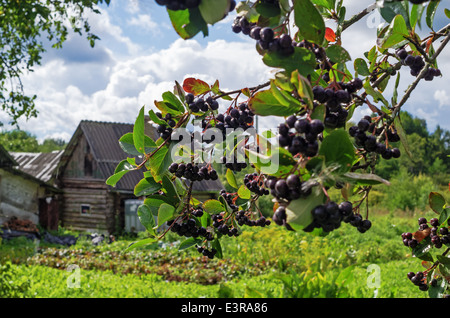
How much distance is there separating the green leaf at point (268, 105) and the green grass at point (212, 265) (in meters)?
4.77

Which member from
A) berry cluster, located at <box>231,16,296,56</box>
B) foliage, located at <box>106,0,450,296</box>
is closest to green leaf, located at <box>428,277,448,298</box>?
foliage, located at <box>106,0,450,296</box>

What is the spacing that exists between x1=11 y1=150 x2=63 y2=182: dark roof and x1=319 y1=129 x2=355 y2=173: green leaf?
18733mm

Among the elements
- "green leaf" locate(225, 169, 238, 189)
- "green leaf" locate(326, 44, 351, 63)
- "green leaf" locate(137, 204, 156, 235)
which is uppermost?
"green leaf" locate(326, 44, 351, 63)

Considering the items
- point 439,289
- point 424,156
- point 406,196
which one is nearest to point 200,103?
point 439,289

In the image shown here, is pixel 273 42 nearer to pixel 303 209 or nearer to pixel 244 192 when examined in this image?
pixel 303 209

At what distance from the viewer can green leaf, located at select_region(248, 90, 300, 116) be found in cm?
63

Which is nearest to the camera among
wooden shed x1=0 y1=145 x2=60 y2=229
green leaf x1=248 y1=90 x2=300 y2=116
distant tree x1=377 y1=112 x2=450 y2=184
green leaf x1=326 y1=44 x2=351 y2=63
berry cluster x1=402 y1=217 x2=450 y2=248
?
green leaf x1=248 y1=90 x2=300 y2=116

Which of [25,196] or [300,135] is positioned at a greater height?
[25,196]

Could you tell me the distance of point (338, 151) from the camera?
23.5 inches

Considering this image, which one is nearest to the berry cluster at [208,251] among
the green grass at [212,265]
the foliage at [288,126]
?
the foliage at [288,126]

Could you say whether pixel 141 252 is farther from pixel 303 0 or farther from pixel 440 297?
pixel 303 0

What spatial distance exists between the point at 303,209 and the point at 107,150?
665 inches

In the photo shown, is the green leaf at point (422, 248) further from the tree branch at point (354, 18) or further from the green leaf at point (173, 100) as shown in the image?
the green leaf at point (173, 100)

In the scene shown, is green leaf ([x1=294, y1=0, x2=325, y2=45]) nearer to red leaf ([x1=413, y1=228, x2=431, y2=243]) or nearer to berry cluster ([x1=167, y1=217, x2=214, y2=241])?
berry cluster ([x1=167, y1=217, x2=214, y2=241])
